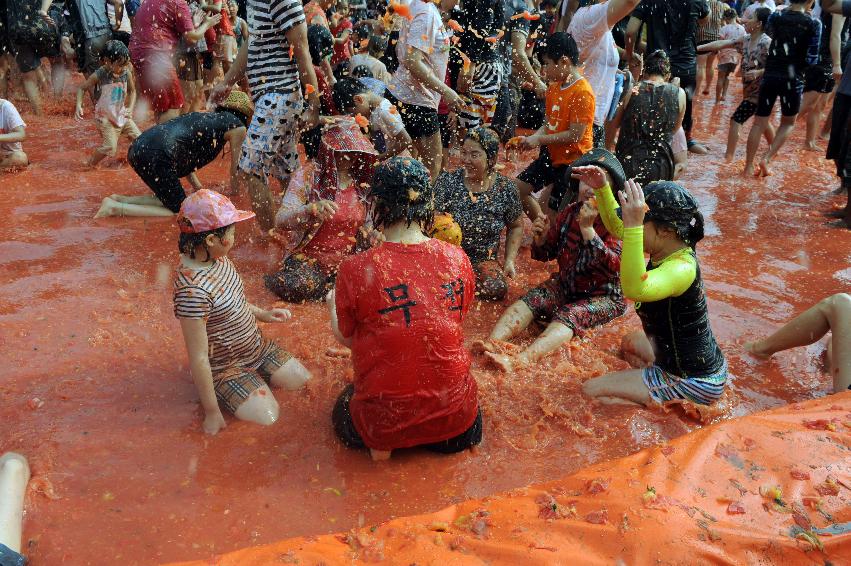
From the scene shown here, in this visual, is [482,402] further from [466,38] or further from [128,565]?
[466,38]

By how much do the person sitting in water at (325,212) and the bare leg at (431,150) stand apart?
1550 mm

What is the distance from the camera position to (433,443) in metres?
3.33

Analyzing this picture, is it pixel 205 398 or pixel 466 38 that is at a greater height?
pixel 466 38

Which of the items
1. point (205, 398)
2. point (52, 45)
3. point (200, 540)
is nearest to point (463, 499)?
point (200, 540)

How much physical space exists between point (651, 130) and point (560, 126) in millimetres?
1089

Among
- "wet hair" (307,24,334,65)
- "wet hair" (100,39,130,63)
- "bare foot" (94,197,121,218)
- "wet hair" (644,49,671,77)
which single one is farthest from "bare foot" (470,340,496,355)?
"wet hair" (100,39,130,63)

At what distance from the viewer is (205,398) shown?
338 cm

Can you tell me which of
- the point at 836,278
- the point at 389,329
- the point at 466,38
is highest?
the point at 466,38

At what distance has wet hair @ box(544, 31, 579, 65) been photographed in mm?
5371

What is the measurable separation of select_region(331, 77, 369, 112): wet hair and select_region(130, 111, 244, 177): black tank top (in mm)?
1186

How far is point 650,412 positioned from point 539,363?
2.51 ft

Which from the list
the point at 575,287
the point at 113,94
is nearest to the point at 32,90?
the point at 113,94

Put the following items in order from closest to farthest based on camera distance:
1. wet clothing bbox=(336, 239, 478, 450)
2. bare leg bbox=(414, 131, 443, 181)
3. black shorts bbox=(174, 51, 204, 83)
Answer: wet clothing bbox=(336, 239, 478, 450), bare leg bbox=(414, 131, 443, 181), black shorts bbox=(174, 51, 204, 83)

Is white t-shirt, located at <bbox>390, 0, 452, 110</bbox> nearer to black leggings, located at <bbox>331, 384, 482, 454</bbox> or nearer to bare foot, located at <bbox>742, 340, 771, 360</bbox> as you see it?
bare foot, located at <bbox>742, 340, 771, 360</bbox>
